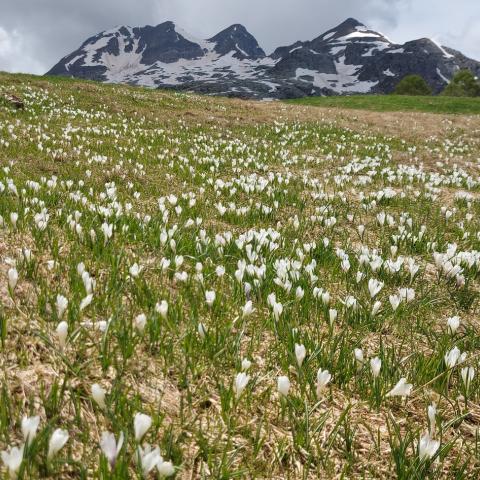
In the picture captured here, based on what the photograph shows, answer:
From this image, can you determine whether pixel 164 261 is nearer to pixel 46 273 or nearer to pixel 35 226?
pixel 46 273

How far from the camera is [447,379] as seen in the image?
321 centimetres

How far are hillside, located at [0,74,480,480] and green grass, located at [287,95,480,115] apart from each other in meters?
34.7

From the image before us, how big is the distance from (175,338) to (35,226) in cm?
272

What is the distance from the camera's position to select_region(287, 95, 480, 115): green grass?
130ft

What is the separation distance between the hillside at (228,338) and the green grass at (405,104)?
34.7 meters

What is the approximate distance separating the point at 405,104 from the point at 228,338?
44355 mm

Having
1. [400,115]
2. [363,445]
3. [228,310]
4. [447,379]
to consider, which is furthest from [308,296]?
Result: [400,115]

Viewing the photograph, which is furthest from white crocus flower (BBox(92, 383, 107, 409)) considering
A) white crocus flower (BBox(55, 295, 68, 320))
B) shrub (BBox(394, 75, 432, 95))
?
shrub (BBox(394, 75, 432, 95))

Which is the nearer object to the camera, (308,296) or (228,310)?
(228,310)

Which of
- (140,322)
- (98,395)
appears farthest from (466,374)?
(98,395)

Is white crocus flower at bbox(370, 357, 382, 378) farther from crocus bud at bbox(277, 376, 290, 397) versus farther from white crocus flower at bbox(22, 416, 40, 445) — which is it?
white crocus flower at bbox(22, 416, 40, 445)

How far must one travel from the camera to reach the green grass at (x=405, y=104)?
130 feet

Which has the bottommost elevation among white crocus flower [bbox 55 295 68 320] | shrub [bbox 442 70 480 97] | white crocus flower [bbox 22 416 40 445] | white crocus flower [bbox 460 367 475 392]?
white crocus flower [bbox 460 367 475 392]

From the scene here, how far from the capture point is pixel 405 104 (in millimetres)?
42250
